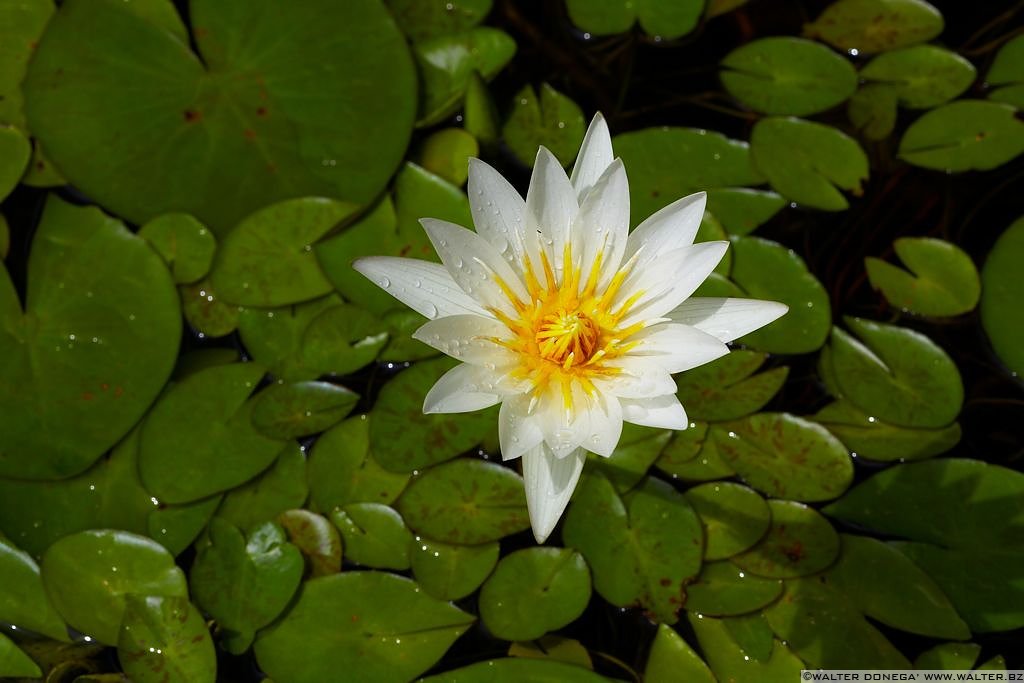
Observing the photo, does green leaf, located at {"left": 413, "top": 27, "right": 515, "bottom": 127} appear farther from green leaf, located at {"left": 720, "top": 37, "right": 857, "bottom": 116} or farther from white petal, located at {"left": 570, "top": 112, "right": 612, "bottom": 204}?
white petal, located at {"left": 570, "top": 112, "right": 612, "bottom": 204}

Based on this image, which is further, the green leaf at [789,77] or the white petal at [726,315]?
the green leaf at [789,77]

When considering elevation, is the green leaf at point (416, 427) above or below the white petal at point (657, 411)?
below

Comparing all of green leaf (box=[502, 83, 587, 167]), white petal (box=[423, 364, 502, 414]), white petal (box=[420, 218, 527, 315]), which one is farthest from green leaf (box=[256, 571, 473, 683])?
green leaf (box=[502, 83, 587, 167])

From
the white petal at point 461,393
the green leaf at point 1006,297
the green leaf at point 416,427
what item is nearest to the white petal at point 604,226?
the white petal at point 461,393

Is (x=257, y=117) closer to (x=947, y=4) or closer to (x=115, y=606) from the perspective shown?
(x=115, y=606)

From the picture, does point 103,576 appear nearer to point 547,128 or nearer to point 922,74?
point 547,128

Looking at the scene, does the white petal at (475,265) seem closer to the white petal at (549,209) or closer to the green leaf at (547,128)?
the white petal at (549,209)

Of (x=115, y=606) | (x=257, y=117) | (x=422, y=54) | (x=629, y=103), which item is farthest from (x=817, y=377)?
(x=115, y=606)
